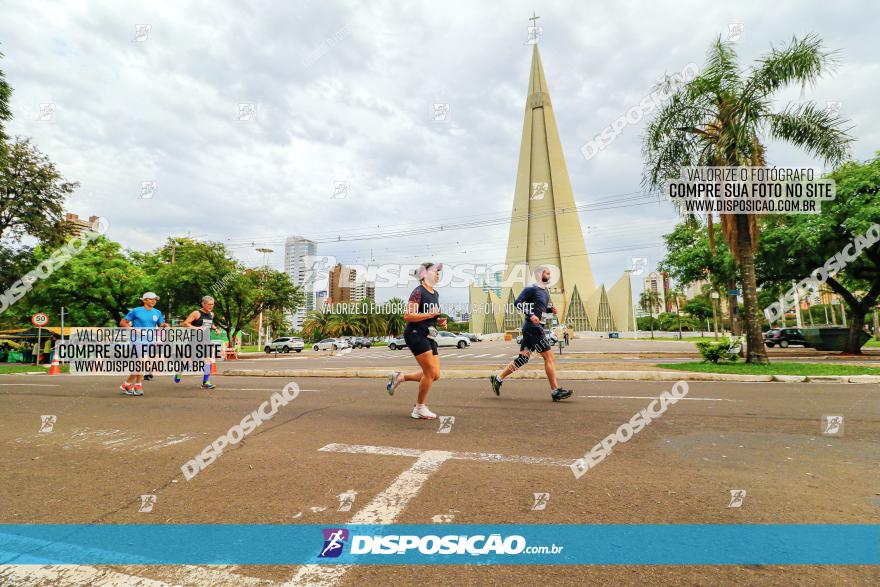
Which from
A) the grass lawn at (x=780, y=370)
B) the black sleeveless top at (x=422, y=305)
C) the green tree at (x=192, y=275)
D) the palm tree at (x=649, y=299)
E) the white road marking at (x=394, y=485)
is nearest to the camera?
the white road marking at (x=394, y=485)

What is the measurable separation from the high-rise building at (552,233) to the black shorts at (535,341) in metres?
83.8

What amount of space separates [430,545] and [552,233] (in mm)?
94724

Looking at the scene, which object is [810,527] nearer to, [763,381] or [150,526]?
[150,526]

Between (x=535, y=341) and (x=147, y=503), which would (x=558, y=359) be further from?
(x=147, y=503)

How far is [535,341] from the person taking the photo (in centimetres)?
669

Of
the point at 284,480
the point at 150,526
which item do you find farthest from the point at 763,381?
the point at 150,526

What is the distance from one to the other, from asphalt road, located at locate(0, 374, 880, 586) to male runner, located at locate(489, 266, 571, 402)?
438 mm

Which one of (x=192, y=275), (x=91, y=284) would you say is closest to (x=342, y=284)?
(x=192, y=275)

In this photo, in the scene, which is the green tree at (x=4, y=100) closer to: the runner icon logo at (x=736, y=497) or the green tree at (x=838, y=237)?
the runner icon logo at (x=736, y=497)

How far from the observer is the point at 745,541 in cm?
223

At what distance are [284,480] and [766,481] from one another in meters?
3.50

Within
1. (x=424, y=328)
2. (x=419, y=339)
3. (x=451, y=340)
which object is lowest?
(x=451, y=340)

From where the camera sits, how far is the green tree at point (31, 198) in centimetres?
1902

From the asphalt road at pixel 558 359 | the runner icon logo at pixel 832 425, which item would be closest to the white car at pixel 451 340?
the asphalt road at pixel 558 359
